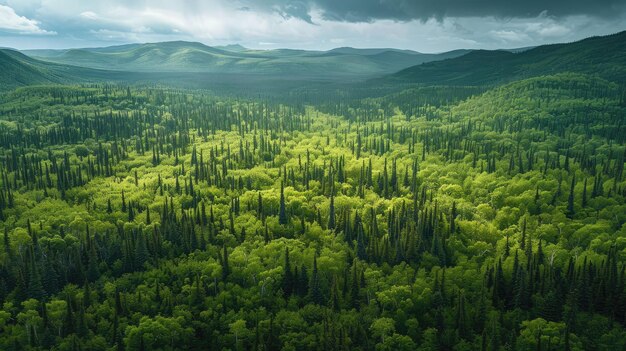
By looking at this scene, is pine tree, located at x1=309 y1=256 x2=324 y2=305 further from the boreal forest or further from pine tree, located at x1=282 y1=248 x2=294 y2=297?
pine tree, located at x1=282 y1=248 x2=294 y2=297

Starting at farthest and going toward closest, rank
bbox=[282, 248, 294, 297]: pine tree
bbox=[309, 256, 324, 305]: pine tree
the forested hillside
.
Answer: bbox=[282, 248, 294, 297]: pine tree → bbox=[309, 256, 324, 305]: pine tree → the forested hillside

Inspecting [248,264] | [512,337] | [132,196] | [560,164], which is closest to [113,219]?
[132,196]

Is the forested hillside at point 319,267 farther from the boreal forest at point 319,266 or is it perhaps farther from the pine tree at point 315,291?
the boreal forest at point 319,266

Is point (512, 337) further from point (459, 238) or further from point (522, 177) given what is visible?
point (522, 177)

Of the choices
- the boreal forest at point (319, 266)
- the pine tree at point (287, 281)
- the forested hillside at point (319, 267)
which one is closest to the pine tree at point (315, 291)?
the forested hillside at point (319, 267)

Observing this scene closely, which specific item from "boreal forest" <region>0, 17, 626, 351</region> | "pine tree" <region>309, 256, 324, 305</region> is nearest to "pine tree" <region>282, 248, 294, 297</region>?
"boreal forest" <region>0, 17, 626, 351</region>

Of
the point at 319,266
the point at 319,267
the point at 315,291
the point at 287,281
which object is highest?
the point at 319,266

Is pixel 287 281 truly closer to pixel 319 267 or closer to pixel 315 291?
pixel 315 291

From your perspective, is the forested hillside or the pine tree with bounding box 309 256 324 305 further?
the pine tree with bounding box 309 256 324 305

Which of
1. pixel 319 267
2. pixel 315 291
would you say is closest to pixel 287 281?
pixel 315 291

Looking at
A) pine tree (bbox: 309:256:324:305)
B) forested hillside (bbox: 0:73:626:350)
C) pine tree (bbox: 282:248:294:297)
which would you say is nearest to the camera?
forested hillside (bbox: 0:73:626:350)

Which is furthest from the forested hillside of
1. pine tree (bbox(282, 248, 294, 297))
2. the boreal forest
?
the boreal forest

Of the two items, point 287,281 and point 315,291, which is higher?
point 287,281
